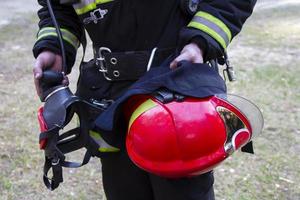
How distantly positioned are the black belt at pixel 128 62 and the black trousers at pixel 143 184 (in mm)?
259

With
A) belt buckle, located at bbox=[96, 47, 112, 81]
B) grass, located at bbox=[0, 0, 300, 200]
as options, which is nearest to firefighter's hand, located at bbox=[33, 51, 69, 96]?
belt buckle, located at bbox=[96, 47, 112, 81]

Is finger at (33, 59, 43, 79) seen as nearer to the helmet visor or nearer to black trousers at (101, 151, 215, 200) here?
black trousers at (101, 151, 215, 200)

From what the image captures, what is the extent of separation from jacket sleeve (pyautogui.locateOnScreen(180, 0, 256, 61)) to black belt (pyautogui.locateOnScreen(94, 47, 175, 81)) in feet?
0.39

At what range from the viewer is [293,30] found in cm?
618

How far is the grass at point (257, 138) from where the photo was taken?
9.39 feet

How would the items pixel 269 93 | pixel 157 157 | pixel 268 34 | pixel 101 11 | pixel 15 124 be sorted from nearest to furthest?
pixel 157 157 < pixel 101 11 < pixel 15 124 < pixel 269 93 < pixel 268 34

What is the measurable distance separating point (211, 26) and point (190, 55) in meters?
0.11

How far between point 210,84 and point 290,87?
10.2 ft

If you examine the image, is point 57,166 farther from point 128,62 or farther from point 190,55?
point 190,55

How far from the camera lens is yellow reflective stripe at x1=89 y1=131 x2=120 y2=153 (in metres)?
1.55

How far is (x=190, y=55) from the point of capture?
1346 mm

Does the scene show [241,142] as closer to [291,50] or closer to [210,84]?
[210,84]

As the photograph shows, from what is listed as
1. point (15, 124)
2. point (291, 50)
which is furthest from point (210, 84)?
point (291, 50)

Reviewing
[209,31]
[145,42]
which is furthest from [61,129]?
[209,31]
